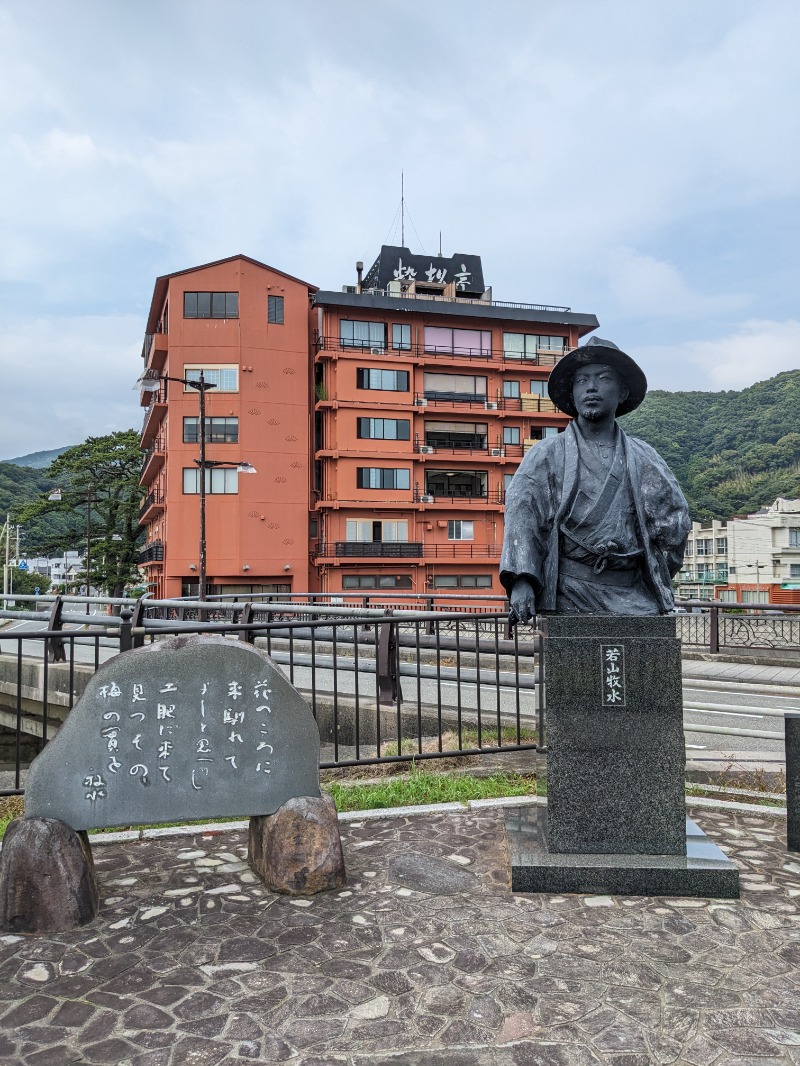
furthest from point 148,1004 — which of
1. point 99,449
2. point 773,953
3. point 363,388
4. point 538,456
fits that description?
point 99,449

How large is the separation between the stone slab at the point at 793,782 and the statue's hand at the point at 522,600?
179cm

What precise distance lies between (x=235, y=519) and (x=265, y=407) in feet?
18.0

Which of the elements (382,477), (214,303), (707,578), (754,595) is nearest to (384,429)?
(382,477)

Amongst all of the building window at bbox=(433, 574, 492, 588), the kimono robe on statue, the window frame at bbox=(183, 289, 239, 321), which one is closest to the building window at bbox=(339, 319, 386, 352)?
the window frame at bbox=(183, 289, 239, 321)

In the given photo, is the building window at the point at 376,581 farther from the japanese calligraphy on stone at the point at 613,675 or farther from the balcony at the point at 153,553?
the japanese calligraphy on stone at the point at 613,675

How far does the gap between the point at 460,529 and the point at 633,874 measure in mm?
33825

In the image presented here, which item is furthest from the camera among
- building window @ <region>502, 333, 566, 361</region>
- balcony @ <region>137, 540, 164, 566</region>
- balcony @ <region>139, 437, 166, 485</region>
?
building window @ <region>502, 333, 566, 361</region>

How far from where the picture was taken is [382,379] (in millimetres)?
37094

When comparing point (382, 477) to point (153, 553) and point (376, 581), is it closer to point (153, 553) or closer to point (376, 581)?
point (376, 581)

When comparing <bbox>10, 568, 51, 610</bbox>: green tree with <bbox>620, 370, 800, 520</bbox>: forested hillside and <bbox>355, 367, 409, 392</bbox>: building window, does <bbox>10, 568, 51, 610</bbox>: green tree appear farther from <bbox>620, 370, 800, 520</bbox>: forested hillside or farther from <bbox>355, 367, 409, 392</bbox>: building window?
<bbox>620, 370, 800, 520</bbox>: forested hillside

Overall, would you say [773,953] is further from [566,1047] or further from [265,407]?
[265,407]

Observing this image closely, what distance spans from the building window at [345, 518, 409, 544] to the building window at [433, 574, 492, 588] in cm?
277

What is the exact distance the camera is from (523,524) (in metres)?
4.77

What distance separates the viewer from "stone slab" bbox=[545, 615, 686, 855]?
4363 mm
